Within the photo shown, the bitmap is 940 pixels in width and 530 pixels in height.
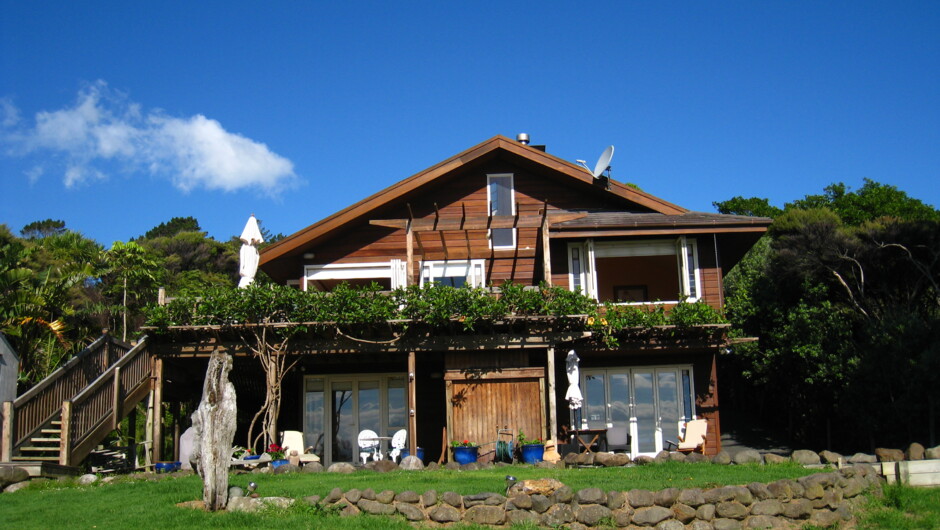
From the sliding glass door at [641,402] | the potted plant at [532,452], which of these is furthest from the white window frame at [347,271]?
the potted plant at [532,452]

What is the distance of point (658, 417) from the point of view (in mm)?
18156

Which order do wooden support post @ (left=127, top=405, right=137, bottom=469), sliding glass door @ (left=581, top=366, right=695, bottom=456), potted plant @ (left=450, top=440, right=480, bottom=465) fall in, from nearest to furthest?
1. potted plant @ (left=450, top=440, right=480, bottom=465)
2. wooden support post @ (left=127, top=405, right=137, bottom=469)
3. sliding glass door @ (left=581, top=366, right=695, bottom=456)

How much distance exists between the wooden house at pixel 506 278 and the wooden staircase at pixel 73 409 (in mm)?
3482

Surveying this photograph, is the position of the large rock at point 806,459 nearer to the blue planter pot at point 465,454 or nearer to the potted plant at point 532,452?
the potted plant at point 532,452

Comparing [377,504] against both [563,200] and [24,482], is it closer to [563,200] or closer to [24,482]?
[24,482]

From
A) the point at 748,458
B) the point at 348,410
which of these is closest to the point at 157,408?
the point at 348,410

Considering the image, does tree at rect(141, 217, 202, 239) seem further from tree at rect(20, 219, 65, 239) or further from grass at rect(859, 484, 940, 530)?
grass at rect(859, 484, 940, 530)

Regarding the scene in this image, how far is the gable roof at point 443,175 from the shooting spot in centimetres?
1902

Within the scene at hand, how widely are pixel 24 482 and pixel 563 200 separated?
481 inches

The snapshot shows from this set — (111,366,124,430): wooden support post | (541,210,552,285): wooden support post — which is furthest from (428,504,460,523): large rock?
(111,366,124,430): wooden support post

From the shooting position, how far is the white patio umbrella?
17.2 metres

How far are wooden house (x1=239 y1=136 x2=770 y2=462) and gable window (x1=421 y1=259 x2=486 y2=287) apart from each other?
0.09ft

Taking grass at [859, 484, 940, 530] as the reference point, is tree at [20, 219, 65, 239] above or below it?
above

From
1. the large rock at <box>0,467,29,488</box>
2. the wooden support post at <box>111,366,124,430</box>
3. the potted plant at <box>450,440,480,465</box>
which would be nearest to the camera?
the large rock at <box>0,467,29,488</box>
